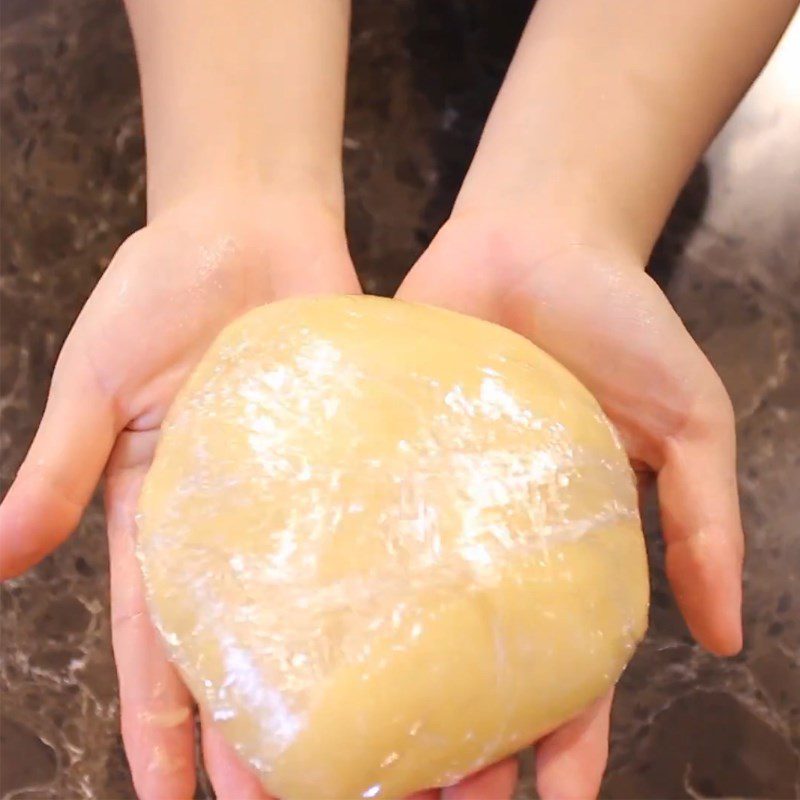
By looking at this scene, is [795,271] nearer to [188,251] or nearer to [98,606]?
[188,251]

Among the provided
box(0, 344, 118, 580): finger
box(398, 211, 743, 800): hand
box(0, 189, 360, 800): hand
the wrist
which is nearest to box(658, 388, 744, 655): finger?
box(398, 211, 743, 800): hand

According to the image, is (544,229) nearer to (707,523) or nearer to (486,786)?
(707,523)

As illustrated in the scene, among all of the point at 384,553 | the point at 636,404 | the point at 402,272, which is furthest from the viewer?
the point at 402,272

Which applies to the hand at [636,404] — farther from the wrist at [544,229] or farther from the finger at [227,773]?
the finger at [227,773]

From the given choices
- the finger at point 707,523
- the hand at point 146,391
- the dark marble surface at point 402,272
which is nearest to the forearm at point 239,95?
the hand at point 146,391

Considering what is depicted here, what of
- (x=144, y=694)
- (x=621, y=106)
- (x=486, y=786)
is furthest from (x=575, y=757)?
(x=621, y=106)

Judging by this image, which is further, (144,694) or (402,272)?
(402,272)

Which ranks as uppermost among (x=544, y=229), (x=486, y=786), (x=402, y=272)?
(x=544, y=229)

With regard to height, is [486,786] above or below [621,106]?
below
